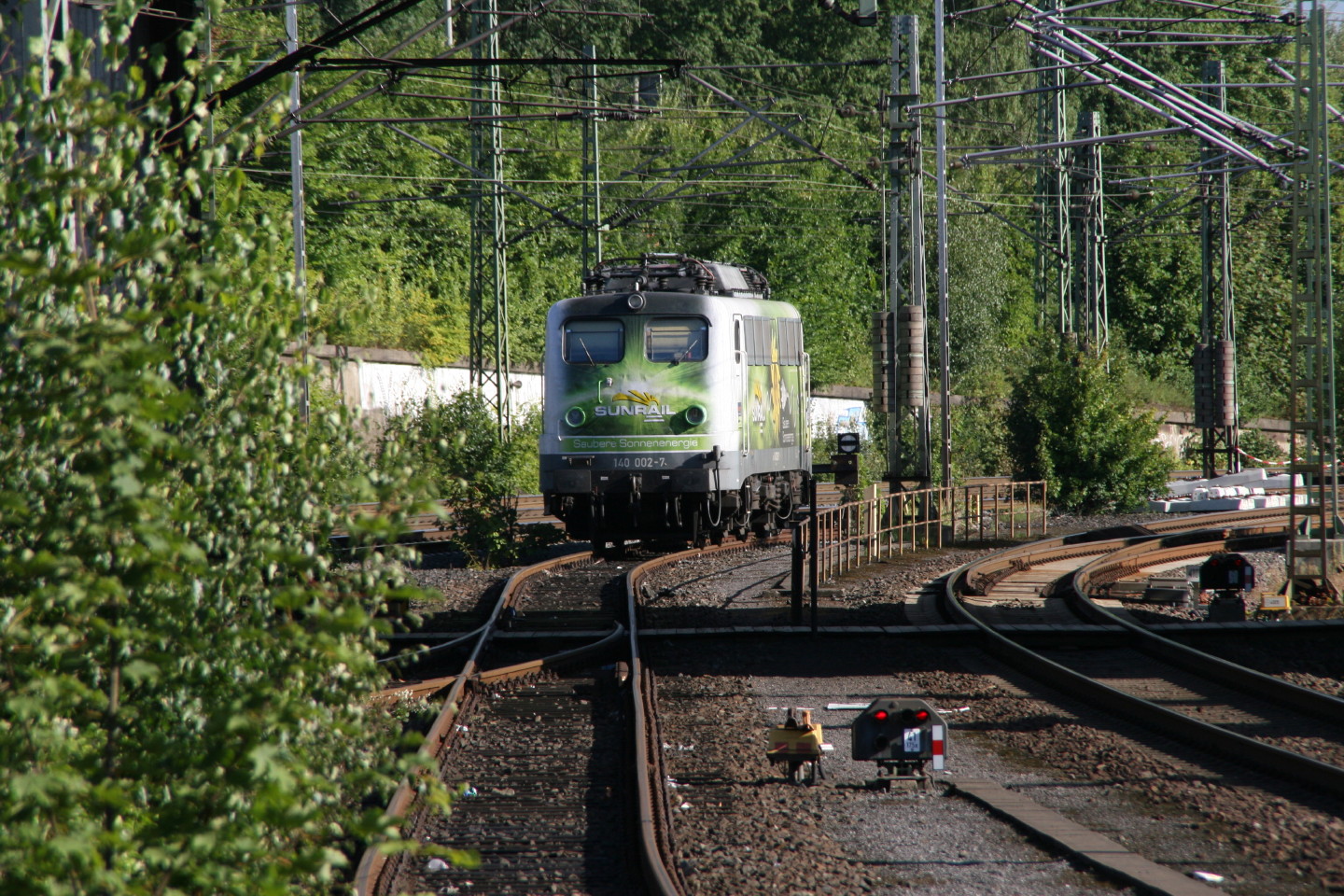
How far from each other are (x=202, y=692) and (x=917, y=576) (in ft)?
49.5

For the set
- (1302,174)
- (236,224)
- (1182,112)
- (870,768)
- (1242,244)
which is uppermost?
(1242,244)

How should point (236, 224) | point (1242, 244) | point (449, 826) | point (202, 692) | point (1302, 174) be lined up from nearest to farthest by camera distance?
1. point (202, 692)
2. point (236, 224)
3. point (449, 826)
4. point (1302, 174)
5. point (1242, 244)

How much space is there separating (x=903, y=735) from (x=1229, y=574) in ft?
26.3

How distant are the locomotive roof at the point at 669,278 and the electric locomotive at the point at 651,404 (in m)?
0.02

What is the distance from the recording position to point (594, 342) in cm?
1789

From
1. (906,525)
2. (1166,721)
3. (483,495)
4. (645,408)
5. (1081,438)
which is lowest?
(1166,721)

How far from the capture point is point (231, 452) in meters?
3.79

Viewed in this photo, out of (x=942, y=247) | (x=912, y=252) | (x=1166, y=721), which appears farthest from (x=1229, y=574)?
(x=942, y=247)

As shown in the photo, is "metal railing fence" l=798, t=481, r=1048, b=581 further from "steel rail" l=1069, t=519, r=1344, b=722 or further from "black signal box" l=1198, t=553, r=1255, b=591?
"black signal box" l=1198, t=553, r=1255, b=591

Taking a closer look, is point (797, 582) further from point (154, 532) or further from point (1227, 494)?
point (1227, 494)

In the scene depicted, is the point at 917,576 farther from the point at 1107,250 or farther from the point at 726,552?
the point at 1107,250

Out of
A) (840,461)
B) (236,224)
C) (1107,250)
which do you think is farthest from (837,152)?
(236,224)

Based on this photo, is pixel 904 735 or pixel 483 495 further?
pixel 483 495

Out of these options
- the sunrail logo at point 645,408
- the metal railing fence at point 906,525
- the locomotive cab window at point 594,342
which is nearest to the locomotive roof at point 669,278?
the locomotive cab window at point 594,342
